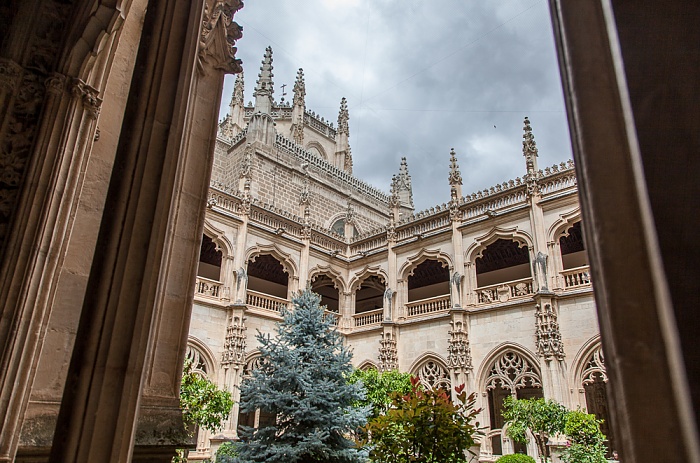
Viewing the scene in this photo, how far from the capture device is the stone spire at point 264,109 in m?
21.8

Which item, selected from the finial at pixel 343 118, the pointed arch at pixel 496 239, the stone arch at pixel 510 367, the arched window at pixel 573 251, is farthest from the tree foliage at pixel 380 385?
the finial at pixel 343 118

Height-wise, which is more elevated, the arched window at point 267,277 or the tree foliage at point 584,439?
the arched window at point 267,277

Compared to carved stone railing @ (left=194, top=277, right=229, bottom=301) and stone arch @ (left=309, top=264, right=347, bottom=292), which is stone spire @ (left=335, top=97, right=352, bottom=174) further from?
carved stone railing @ (left=194, top=277, right=229, bottom=301)

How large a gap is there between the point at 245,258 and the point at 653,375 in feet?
52.4

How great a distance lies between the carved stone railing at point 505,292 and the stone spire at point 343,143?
56.4 ft

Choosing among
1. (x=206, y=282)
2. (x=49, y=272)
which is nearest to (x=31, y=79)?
(x=49, y=272)

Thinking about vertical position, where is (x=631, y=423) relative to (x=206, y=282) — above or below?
below

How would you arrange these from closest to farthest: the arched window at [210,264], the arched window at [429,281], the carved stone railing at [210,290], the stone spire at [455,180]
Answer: the carved stone railing at [210,290] < the stone spire at [455,180] < the arched window at [210,264] < the arched window at [429,281]

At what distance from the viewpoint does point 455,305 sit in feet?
50.6

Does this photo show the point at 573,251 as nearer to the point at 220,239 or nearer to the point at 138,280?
the point at 220,239

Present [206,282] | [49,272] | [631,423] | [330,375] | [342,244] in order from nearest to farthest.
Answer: [631,423] → [49,272] → [330,375] → [206,282] → [342,244]

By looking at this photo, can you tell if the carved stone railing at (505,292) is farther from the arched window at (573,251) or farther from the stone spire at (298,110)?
the stone spire at (298,110)

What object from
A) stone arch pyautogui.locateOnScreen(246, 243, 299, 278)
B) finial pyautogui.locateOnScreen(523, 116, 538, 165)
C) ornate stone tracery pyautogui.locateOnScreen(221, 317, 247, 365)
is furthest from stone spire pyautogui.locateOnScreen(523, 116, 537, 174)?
ornate stone tracery pyautogui.locateOnScreen(221, 317, 247, 365)

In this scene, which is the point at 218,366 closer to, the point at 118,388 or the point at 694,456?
the point at 118,388
